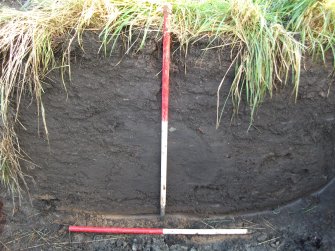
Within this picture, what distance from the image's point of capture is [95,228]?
7.26 ft

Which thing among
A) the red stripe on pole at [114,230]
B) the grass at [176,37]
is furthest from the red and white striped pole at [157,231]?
the grass at [176,37]

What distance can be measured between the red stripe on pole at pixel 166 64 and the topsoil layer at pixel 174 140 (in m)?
0.04

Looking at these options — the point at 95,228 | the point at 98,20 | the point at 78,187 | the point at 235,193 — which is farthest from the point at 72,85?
the point at 235,193

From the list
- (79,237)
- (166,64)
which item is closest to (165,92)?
(166,64)

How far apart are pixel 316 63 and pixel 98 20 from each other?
108 centimetres

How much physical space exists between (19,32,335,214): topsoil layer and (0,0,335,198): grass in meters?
0.06

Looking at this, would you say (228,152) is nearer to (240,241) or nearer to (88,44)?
(240,241)

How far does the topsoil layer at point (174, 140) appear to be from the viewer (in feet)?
6.54

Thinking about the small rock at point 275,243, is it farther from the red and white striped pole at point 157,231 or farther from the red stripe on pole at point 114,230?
the red stripe on pole at point 114,230

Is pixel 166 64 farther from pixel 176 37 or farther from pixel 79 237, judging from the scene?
pixel 79 237

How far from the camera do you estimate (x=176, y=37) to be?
1.95 metres

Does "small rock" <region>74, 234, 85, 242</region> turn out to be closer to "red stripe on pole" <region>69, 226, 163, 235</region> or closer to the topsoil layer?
"red stripe on pole" <region>69, 226, 163, 235</region>

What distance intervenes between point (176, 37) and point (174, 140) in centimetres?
53

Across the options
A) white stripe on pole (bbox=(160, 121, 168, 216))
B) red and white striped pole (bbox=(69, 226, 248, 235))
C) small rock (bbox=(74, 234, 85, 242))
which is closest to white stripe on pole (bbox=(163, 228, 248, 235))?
red and white striped pole (bbox=(69, 226, 248, 235))
